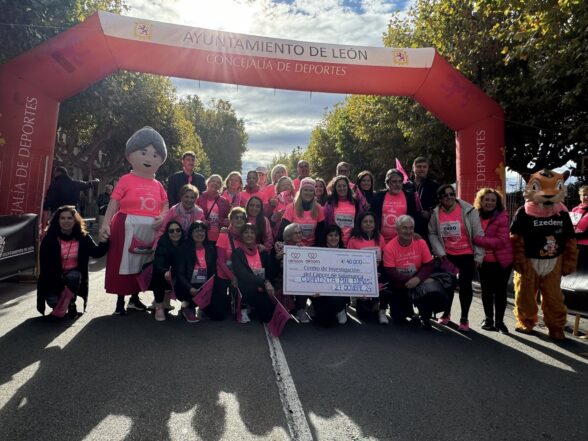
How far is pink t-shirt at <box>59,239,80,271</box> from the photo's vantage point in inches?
196

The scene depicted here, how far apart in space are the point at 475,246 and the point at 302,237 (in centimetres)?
217

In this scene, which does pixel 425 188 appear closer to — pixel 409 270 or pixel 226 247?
pixel 409 270

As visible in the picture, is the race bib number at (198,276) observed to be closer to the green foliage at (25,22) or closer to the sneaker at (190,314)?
the sneaker at (190,314)

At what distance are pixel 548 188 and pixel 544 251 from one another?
0.75 meters

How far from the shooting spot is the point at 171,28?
23.3ft

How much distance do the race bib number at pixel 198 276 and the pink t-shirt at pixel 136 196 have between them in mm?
1003

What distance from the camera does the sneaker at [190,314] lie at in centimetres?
498

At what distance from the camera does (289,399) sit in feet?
9.77

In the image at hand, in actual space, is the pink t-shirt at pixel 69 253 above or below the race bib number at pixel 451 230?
below

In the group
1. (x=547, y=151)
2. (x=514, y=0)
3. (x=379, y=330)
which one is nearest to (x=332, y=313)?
(x=379, y=330)

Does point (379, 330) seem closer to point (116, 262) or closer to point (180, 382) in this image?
point (180, 382)

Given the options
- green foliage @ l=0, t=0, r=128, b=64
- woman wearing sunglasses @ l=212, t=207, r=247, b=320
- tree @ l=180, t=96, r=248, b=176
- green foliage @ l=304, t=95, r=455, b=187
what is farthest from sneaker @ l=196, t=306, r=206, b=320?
tree @ l=180, t=96, r=248, b=176

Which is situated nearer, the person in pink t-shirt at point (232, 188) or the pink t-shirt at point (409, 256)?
the pink t-shirt at point (409, 256)

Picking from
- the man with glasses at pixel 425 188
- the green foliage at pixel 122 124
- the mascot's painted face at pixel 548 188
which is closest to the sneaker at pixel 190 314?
the man with glasses at pixel 425 188
